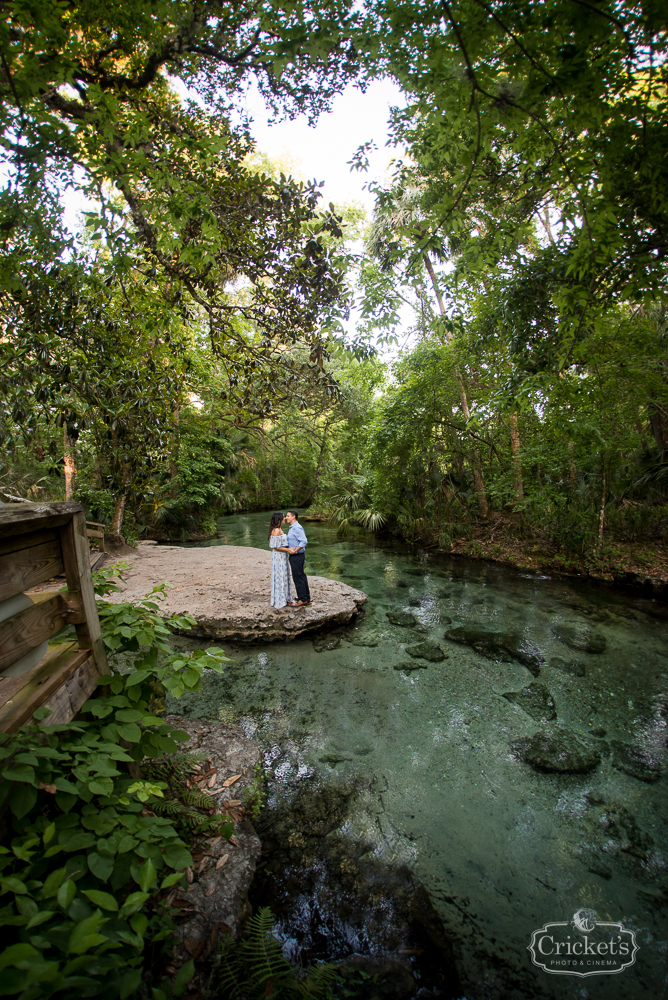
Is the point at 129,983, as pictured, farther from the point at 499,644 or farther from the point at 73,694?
the point at 499,644

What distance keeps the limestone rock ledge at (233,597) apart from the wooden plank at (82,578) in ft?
8.16

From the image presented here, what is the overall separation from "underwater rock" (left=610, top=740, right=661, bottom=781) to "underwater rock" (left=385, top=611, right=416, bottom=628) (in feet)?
11.1

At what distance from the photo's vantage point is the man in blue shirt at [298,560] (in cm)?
667

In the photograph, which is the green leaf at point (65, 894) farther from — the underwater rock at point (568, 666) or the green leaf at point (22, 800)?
the underwater rock at point (568, 666)

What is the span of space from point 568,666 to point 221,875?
16.3 feet

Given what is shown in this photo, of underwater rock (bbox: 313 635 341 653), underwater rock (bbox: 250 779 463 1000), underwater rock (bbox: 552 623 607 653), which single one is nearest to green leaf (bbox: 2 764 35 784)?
underwater rock (bbox: 250 779 463 1000)

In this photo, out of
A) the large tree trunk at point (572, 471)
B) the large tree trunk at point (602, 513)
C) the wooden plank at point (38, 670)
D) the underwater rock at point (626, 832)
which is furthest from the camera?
the large tree trunk at point (572, 471)

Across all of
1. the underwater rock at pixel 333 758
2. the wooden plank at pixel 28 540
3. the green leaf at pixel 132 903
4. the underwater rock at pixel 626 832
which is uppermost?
the wooden plank at pixel 28 540

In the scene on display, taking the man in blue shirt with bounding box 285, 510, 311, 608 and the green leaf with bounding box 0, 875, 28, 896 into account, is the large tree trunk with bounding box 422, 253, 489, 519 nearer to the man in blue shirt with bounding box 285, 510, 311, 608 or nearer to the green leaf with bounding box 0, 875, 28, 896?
the man in blue shirt with bounding box 285, 510, 311, 608

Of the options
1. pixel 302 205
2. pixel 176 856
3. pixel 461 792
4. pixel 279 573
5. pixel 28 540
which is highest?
pixel 302 205

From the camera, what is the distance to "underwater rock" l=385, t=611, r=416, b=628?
707cm

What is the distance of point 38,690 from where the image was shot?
1.71m

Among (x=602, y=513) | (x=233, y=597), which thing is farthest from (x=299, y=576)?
(x=602, y=513)

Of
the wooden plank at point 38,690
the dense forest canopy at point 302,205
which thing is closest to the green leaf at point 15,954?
the wooden plank at point 38,690
